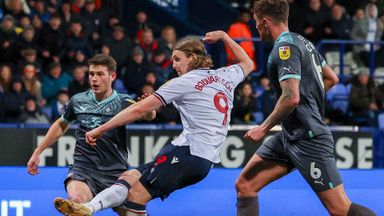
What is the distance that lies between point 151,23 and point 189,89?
12.5 metres

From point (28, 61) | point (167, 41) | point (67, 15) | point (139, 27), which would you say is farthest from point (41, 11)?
point (167, 41)

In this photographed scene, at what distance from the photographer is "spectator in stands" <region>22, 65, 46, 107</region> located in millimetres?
16203

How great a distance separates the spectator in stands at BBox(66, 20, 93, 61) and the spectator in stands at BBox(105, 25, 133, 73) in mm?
358

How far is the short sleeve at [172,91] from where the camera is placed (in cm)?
766

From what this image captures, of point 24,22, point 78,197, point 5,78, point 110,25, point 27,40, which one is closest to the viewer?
point 78,197

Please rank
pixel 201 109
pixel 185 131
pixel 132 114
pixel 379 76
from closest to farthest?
pixel 132 114
pixel 201 109
pixel 185 131
pixel 379 76

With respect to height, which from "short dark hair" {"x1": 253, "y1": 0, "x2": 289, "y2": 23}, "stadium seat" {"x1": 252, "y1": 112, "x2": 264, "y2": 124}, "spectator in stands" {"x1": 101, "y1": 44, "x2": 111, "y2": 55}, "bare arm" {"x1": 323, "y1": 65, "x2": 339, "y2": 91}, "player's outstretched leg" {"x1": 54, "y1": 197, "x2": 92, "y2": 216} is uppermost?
"short dark hair" {"x1": 253, "y1": 0, "x2": 289, "y2": 23}

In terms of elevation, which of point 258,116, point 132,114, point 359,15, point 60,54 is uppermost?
point 359,15

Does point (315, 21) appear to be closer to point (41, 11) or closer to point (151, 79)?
point (151, 79)

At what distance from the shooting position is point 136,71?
17.0 m

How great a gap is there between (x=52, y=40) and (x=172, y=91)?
31.5ft

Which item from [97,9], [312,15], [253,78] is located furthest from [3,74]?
[312,15]

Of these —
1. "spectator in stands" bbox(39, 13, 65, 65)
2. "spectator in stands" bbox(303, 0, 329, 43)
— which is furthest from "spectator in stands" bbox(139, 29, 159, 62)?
"spectator in stands" bbox(303, 0, 329, 43)

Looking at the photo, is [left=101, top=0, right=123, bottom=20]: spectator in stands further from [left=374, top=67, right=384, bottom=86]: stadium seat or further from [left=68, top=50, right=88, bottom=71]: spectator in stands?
[left=374, top=67, right=384, bottom=86]: stadium seat
